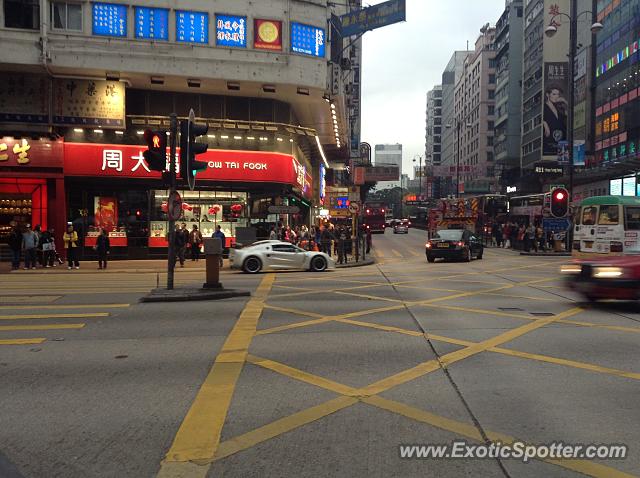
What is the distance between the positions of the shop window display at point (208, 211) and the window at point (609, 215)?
1576 centimetres

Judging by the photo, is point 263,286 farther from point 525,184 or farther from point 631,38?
point 525,184

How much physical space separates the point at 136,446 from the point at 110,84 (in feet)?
76.1

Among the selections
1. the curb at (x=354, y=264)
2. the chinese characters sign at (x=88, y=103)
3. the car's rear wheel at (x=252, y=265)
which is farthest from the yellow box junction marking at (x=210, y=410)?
the chinese characters sign at (x=88, y=103)

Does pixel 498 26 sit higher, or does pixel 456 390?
pixel 498 26

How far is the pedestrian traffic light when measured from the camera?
11789 millimetres

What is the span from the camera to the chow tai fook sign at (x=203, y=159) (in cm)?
2391

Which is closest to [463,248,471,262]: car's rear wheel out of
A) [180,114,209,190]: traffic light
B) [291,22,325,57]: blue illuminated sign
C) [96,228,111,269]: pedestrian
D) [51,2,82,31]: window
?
[291,22,325,57]: blue illuminated sign

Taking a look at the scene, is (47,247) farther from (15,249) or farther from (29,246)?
(15,249)

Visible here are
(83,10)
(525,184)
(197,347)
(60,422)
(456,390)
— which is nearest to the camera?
(60,422)

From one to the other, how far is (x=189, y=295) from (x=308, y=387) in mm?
6598

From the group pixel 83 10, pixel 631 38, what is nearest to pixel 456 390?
pixel 83 10

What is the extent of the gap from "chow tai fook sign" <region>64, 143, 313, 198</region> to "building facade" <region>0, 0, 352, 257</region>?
2.1 inches

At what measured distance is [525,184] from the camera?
6719 cm

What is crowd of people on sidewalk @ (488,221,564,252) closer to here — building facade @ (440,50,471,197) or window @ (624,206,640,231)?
window @ (624,206,640,231)
